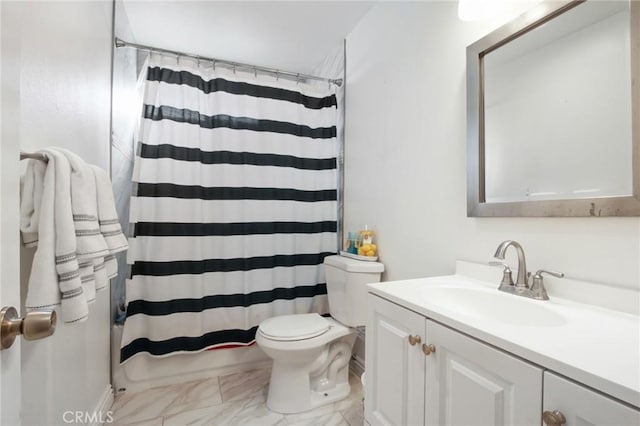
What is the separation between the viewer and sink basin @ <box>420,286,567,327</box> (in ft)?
2.88

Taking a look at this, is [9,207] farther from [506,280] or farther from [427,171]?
[427,171]

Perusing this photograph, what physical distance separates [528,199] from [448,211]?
1.12 feet

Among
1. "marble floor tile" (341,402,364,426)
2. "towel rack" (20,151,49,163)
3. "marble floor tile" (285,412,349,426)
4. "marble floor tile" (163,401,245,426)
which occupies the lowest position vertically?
"marble floor tile" (341,402,364,426)

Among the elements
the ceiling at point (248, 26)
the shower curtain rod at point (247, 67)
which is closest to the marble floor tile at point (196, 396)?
the shower curtain rod at point (247, 67)

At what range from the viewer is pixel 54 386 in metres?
0.97

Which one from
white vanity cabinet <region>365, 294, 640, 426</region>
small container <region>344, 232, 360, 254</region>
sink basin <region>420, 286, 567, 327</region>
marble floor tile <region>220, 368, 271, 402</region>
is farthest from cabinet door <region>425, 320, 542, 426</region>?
marble floor tile <region>220, 368, 271, 402</region>

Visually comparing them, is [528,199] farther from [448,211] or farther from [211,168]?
[211,168]

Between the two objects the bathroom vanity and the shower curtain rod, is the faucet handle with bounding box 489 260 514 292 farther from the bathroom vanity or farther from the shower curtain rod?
the shower curtain rod

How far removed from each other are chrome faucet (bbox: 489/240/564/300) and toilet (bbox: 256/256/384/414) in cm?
76

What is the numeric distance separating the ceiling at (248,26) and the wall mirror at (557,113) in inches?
45.4

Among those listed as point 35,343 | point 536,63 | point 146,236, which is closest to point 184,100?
point 146,236

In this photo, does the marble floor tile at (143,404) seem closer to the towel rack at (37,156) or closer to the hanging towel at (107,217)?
the hanging towel at (107,217)

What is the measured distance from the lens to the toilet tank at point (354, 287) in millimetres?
1687

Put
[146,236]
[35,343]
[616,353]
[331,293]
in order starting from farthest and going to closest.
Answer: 1. [331,293]
2. [146,236]
3. [35,343]
4. [616,353]
